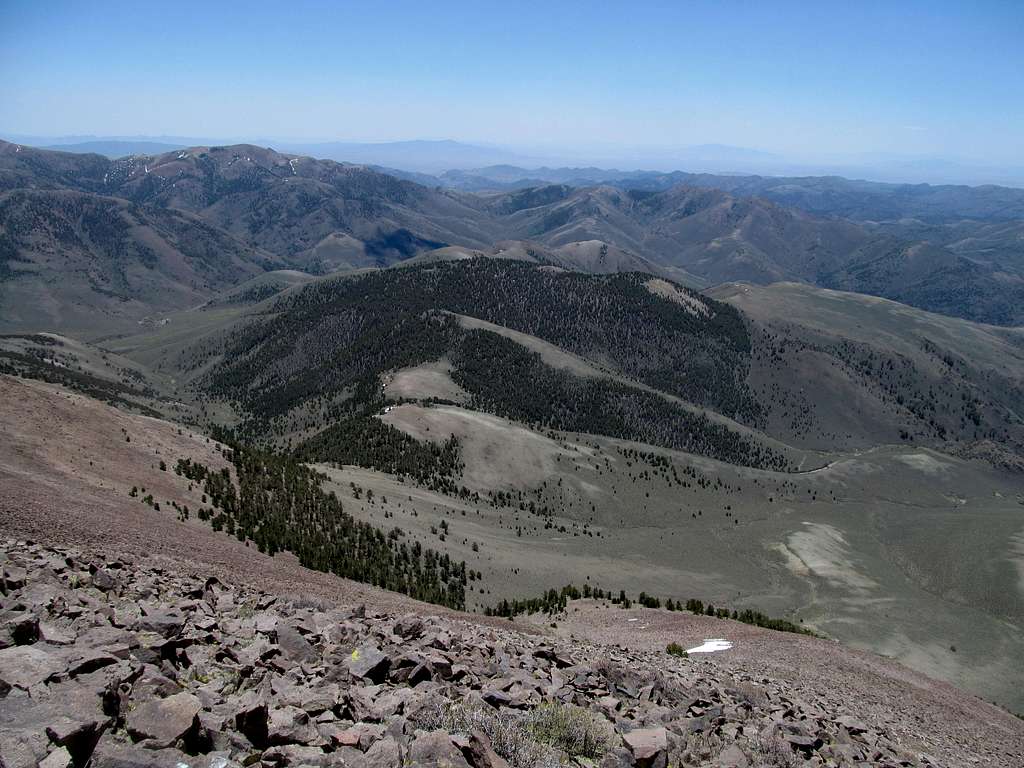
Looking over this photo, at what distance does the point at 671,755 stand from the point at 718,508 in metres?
98.9

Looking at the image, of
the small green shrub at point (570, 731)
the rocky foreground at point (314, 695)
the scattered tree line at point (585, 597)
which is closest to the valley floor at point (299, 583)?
the scattered tree line at point (585, 597)

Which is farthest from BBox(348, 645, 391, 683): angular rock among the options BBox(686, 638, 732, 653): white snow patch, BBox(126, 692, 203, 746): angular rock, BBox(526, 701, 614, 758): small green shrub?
BBox(686, 638, 732, 653): white snow patch

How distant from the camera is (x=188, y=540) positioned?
94.8 ft

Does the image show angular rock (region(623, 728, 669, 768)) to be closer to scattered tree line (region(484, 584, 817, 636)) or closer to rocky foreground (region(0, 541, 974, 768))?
rocky foreground (region(0, 541, 974, 768))

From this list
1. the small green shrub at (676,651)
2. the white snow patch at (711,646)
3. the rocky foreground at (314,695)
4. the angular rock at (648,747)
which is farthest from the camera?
the white snow patch at (711,646)

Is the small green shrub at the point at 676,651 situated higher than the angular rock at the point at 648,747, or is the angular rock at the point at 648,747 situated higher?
the angular rock at the point at 648,747

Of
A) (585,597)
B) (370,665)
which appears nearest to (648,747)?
(370,665)

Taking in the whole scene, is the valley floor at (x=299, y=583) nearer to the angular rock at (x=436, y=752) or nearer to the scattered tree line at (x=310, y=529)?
the scattered tree line at (x=310, y=529)

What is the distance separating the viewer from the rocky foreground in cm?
993

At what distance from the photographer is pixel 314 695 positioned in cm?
1284

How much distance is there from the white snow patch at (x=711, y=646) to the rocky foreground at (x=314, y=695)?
30.7 ft

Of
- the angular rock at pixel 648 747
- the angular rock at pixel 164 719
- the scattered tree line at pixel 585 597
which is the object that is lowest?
the scattered tree line at pixel 585 597

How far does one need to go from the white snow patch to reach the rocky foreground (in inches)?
368

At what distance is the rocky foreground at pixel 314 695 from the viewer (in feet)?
32.6
